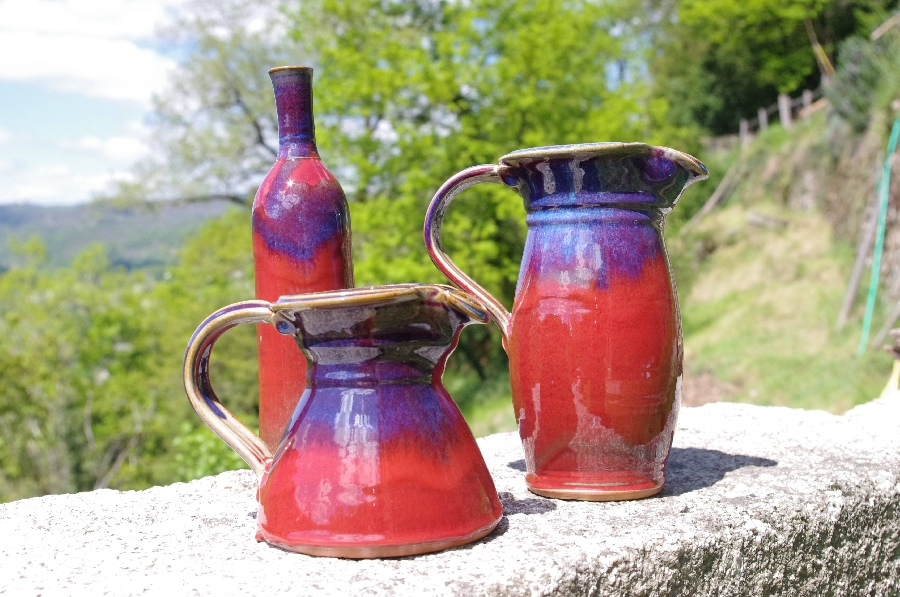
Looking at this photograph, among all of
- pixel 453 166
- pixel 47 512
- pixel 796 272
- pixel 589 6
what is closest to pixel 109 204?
pixel 453 166

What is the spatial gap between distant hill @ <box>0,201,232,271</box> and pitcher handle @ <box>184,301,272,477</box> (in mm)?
19435

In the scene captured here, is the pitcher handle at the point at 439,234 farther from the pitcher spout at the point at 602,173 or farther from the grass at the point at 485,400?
the grass at the point at 485,400

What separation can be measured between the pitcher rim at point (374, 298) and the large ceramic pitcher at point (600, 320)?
1.24 feet

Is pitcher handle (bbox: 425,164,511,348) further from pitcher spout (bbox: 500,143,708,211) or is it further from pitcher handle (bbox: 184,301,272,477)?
pitcher handle (bbox: 184,301,272,477)

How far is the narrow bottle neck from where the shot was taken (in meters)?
1.88

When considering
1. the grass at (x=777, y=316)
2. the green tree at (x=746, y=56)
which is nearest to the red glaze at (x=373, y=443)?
the grass at (x=777, y=316)

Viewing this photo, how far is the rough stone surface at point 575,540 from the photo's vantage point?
1.39 meters

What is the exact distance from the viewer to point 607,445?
181 cm

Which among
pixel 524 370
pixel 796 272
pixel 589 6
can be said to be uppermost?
pixel 589 6

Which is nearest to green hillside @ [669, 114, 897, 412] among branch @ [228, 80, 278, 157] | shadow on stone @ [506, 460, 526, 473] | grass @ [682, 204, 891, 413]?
grass @ [682, 204, 891, 413]

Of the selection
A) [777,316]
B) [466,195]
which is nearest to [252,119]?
[466,195]

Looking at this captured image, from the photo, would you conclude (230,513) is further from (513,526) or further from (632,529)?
(632,529)

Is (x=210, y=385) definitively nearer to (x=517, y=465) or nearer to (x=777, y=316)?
(x=517, y=465)

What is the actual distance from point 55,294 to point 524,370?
2419 centimetres
